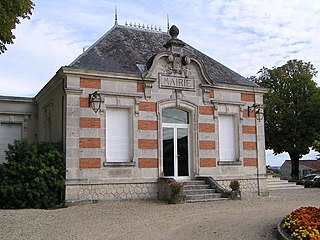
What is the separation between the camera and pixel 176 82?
1512 centimetres

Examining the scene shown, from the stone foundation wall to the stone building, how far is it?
3cm

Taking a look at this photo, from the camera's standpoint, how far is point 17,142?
13.2 metres

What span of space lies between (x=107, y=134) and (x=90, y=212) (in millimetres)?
3300

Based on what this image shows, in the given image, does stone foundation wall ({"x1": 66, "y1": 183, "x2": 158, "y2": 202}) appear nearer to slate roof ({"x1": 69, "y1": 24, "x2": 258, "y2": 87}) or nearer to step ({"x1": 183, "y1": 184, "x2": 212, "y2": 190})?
step ({"x1": 183, "y1": 184, "x2": 212, "y2": 190})

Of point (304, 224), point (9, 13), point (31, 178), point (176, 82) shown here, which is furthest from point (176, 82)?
point (304, 224)

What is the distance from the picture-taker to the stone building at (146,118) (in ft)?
44.0

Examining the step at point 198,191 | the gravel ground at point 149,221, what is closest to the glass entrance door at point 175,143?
the step at point 198,191

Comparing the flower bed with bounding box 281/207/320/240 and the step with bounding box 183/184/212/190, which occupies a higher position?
the step with bounding box 183/184/212/190

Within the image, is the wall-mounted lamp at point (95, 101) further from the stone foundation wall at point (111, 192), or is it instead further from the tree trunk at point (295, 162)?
the tree trunk at point (295, 162)

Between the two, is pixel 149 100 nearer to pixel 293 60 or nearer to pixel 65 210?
pixel 65 210

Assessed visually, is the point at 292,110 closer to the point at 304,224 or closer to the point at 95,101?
the point at 95,101

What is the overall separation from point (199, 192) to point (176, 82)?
3.97m

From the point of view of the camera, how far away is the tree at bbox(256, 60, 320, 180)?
30.5 m

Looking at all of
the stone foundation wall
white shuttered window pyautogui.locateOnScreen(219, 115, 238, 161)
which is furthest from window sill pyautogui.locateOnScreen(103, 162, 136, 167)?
white shuttered window pyautogui.locateOnScreen(219, 115, 238, 161)
